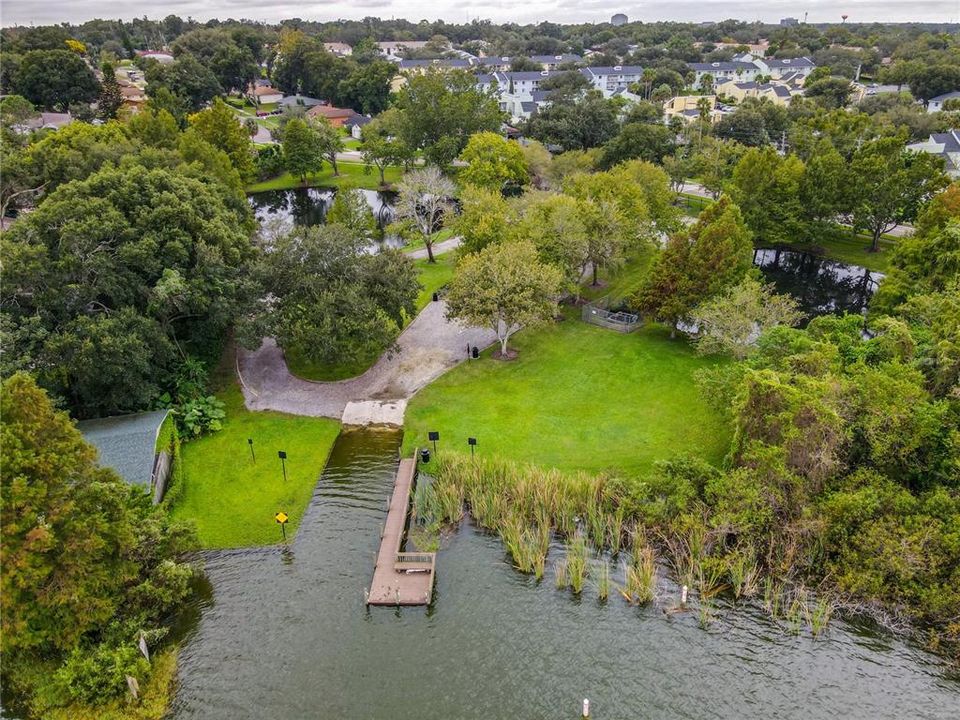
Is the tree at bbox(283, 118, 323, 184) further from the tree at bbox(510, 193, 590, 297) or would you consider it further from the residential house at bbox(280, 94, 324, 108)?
the residential house at bbox(280, 94, 324, 108)

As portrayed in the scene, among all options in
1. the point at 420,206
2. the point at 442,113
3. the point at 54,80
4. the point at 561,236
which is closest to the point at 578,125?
the point at 442,113

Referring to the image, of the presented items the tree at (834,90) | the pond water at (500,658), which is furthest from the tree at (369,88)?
the pond water at (500,658)

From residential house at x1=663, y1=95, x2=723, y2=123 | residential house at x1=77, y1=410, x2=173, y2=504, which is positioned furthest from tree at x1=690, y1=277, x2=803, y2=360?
residential house at x1=663, y1=95, x2=723, y2=123

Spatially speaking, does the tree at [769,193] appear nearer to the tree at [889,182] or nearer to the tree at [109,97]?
the tree at [889,182]

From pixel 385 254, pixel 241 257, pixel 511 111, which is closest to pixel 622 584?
pixel 385 254

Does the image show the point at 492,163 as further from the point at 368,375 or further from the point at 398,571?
the point at 398,571
